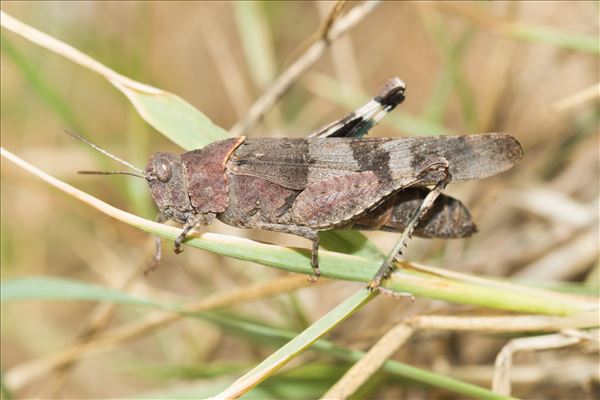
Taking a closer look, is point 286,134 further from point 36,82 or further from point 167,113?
point 167,113

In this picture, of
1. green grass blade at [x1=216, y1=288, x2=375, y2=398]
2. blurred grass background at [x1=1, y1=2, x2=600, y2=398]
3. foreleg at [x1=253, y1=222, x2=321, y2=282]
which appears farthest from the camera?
blurred grass background at [x1=1, y1=2, x2=600, y2=398]

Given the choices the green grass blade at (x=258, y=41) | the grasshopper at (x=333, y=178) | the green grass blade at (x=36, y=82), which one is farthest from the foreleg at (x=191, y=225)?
the green grass blade at (x=258, y=41)

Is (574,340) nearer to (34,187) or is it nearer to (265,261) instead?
(265,261)

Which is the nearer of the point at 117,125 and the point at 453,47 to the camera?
the point at 453,47

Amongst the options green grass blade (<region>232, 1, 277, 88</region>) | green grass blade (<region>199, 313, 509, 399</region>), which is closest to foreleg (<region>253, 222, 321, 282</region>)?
green grass blade (<region>199, 313, 509, 399</region>)

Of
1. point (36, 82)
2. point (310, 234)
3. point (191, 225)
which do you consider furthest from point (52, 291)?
point (36, 82)

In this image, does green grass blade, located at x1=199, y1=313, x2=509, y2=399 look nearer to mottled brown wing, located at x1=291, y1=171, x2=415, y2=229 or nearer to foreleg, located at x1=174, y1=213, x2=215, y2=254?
foreleg, located at x1=174, y1=213, x2=215, y2=254

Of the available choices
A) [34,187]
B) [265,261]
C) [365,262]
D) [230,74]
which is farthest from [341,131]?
[34,187]
